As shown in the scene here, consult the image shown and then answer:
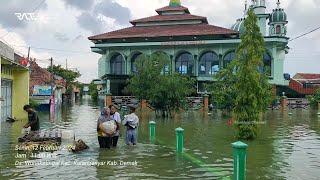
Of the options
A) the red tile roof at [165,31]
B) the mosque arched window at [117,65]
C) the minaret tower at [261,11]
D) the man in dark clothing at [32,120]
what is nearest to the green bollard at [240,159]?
the man in dark clothing at [32,120]

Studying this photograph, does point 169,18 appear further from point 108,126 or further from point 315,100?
point 108,126

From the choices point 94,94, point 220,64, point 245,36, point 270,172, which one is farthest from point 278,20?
point 270,172

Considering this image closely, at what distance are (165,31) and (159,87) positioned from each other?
968 inches

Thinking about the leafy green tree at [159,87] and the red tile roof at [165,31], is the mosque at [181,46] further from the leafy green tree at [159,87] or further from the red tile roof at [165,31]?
the leafy green tree at [159,87]

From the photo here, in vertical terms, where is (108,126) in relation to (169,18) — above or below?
below

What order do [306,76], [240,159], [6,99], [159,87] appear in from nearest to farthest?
1. [240,159]
2. [6,99]
3. [159,87]
4. [306,76]

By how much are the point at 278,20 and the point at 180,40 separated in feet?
62.0

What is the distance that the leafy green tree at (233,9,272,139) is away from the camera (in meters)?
17.9

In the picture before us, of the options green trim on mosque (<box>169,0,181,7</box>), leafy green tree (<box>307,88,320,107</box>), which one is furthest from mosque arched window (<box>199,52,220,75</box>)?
leafy green tree (<box>307,88,320,107</box>)

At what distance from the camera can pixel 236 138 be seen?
18531mm

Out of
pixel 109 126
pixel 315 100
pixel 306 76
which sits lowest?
pixel 109 126

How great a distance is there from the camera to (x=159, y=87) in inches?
1314

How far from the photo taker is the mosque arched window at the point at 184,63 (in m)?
58.0

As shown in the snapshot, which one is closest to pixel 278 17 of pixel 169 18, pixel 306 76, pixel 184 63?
pixel 169 18
